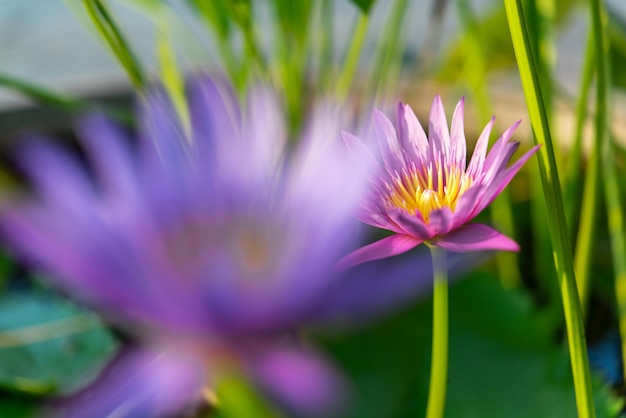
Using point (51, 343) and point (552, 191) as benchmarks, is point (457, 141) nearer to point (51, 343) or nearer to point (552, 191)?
point (552, 191)

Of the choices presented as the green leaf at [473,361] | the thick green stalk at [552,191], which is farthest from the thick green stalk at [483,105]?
the thick green stalk at [552,191]

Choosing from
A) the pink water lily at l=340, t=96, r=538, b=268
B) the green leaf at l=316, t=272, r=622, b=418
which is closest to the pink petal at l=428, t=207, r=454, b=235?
the pink water lily at l=340, t=96, r=538, b=268

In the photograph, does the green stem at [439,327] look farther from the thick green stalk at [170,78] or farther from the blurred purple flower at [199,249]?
the thick green stalk at [170,78]

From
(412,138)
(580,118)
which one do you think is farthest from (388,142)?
(580,118)

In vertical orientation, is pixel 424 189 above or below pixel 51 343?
above

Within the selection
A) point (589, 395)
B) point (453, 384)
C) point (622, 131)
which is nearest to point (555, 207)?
point (589, 395)

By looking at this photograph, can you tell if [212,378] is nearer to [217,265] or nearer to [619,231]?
[217,265]

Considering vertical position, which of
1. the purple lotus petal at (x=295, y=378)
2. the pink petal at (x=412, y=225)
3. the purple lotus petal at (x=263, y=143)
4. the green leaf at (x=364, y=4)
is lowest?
the purple lotus petal at (x=295, y=378)
